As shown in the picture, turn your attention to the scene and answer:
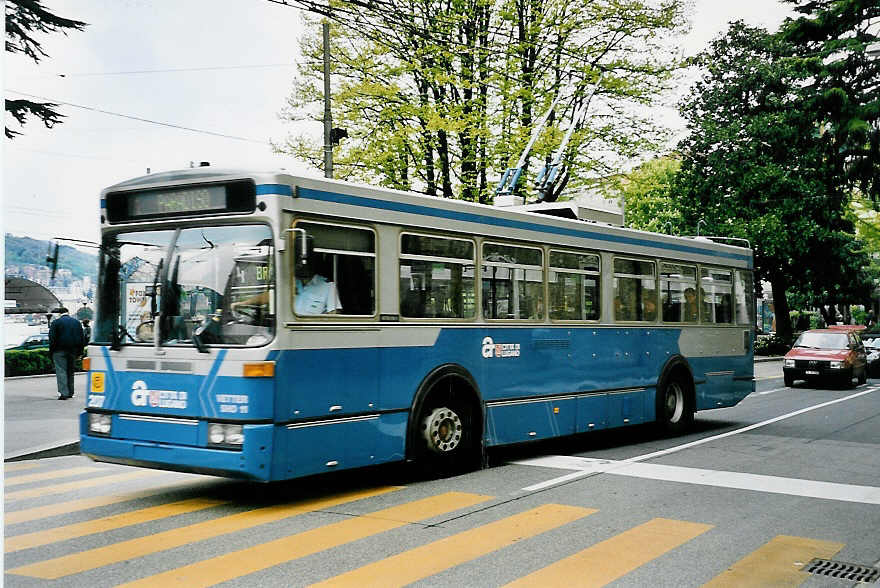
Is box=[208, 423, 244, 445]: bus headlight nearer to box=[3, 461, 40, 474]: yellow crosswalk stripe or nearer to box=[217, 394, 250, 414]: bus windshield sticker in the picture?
box=[217, 394, 250, 414]: bus windshield sticker

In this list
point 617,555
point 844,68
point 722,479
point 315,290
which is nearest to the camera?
point 617,555

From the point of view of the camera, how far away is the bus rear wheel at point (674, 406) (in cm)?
1402

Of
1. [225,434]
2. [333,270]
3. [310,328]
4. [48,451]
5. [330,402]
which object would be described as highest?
[333,270]

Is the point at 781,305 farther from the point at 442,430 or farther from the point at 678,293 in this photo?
the point at 442,430

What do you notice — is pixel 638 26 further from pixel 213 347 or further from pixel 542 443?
pixel 213 347

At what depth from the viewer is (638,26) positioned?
26344 mm

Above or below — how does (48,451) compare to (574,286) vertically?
below

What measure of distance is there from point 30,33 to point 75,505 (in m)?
8.69

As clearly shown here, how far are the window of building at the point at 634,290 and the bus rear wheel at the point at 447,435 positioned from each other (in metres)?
3.62

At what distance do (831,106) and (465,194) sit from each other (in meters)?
10.9

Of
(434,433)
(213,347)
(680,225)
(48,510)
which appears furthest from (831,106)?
(680,225)

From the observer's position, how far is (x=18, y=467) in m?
11.2

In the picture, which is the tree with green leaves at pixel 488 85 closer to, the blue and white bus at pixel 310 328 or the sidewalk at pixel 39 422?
the sidewalk at pixel 39 422

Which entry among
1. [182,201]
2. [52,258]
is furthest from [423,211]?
[52,258]
